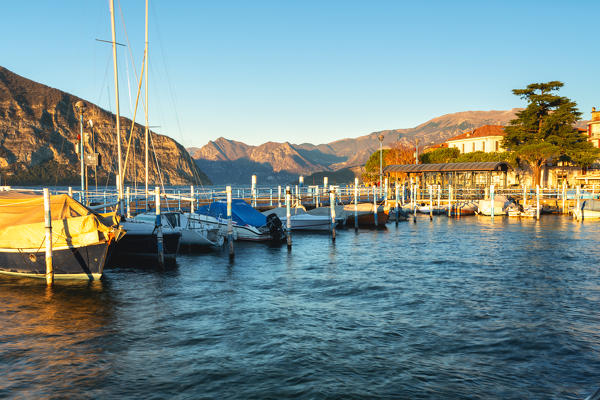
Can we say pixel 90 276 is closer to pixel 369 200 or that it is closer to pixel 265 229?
pixel 265 229

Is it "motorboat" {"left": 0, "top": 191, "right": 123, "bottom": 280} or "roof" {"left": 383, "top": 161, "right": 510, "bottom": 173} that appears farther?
"roof" {"left": 383, "top": 161, "right": 510, "bottom": 173}

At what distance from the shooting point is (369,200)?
59.4m

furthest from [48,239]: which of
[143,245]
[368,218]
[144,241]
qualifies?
[368,218]

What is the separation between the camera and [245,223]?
32469 millimetres

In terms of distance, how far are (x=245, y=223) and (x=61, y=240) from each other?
15116 mm

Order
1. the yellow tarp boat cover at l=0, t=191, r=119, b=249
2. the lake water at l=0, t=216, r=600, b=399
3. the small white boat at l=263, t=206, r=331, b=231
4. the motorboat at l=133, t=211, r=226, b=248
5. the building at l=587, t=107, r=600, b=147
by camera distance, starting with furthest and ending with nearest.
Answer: the building at l=587, t=107, r=600, b=147, the small white boat at l=263, t=206, r=331, b=231, the motorboat at l=133, t=211, r=226, b=248, the yellow tarp boat cover at l=0, t=191, r=119, b=249, the lake water at l=0, t=216, r=600, b=399

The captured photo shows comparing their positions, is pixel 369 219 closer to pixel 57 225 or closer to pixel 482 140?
pixel 57 225

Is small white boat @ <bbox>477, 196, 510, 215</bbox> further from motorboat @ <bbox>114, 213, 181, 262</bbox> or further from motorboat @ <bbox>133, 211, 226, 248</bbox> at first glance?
motorboat @ <bbox>114, 213, 181, 262</bbox>

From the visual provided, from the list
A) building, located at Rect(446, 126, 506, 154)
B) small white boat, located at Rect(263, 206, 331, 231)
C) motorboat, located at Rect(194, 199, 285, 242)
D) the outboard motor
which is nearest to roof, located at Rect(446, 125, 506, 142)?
building, located at Rect(446, 126, 506, 154)

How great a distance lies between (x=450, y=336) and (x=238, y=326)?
628cm

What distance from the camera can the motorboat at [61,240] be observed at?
18453mm

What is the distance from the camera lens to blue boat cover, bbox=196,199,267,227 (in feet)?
105

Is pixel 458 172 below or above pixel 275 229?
above

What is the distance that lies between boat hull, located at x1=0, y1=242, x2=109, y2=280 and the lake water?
0.55 m
